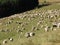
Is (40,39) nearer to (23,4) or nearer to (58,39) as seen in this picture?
(58,39)

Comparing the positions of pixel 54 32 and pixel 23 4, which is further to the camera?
pixel 23 4

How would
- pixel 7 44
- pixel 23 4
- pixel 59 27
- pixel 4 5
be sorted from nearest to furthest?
pixel 7 44
pixel 59 27
pixel 4 5
pixel 23 4

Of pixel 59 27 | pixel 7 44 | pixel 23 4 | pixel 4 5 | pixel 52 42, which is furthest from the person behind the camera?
pixel 23 4

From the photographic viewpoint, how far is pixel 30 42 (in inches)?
456

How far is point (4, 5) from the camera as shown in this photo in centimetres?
3759

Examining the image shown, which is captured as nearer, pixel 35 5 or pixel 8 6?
pixel 8 6

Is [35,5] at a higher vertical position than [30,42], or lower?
lower

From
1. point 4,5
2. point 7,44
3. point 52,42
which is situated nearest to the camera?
point 52,42

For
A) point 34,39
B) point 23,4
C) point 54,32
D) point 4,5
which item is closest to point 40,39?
point 34,39

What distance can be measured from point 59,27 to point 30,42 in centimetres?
251

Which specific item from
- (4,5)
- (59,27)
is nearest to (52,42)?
(59,27)

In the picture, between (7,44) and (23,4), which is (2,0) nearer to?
(23,4)

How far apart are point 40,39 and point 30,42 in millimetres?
409

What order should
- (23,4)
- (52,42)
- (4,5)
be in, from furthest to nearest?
1. (23,4)
2. (4,5)
3. (52,42)
